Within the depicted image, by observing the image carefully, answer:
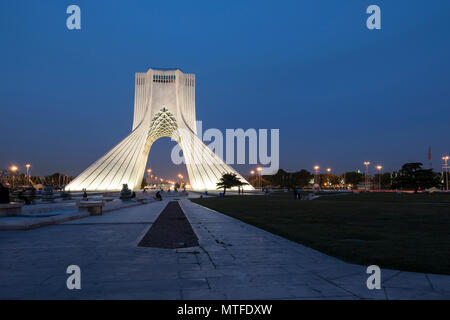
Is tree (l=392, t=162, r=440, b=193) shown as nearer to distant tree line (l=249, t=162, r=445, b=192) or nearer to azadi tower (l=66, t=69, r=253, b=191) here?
distant tree line (l=249, t=162, r=445, b=192)

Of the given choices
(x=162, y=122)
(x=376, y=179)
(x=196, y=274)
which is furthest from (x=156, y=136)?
(x=376, y=179)

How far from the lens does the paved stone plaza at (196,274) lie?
3107 millimetres

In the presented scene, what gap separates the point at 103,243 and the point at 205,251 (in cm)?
227

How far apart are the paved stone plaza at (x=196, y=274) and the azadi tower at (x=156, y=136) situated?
46.2 m

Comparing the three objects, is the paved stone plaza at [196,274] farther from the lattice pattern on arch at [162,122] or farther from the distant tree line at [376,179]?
the lattice pattern on arch at [162,122]

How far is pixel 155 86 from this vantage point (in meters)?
65.9

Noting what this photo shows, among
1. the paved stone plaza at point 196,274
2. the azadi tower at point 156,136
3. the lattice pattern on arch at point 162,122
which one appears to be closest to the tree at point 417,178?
the azadi tower at point 156,136

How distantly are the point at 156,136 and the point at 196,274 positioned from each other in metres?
70.1

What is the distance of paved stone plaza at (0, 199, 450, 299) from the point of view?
3.11 metres

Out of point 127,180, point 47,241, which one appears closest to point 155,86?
point 127,180

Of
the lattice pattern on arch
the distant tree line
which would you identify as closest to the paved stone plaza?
the distant tree line

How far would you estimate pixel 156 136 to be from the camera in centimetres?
7181

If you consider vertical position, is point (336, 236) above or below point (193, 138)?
below
